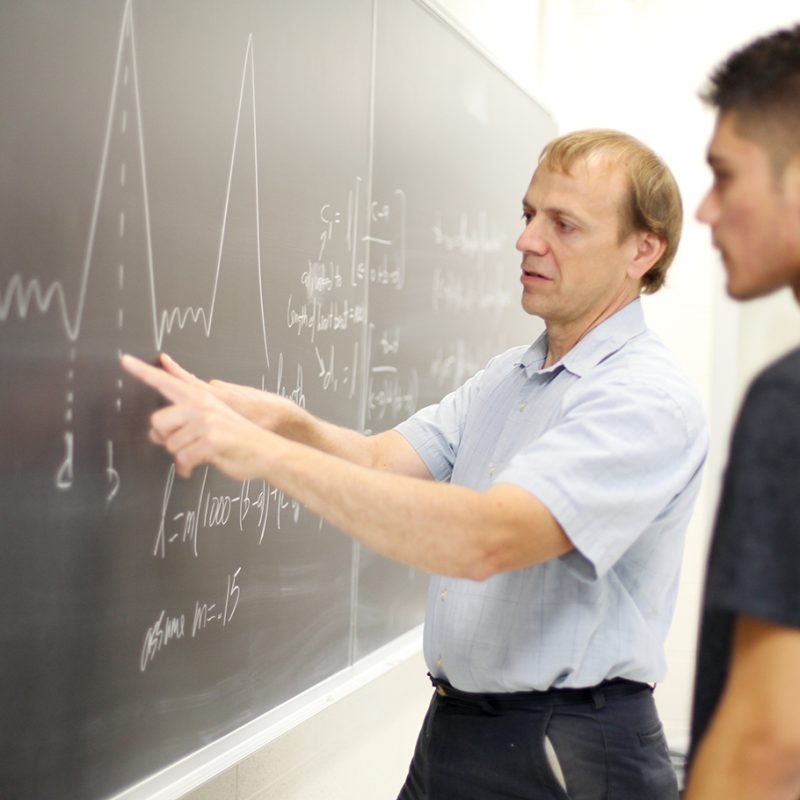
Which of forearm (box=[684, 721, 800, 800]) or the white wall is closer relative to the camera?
forearm (box=[684, 721, 800, 800])

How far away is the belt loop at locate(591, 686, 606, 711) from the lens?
5.30ft

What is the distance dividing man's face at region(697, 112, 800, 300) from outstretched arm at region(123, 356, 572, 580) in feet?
1.44

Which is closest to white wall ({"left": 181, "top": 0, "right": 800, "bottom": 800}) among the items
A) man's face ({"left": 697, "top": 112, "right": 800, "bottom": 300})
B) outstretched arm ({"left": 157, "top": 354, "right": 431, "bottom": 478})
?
outstretched arm ({"left": 157, "top": 354, "right": 431, "bottom": 478})

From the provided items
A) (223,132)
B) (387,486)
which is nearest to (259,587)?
(387,486)

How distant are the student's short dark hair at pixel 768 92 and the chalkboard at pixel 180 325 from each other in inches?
32.7

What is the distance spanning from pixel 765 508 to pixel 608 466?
0.50m

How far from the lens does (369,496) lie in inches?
51.7

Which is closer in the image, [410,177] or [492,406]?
[492,406]

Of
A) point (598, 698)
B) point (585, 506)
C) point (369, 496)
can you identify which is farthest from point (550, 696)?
point (369, 496)

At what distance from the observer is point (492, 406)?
6.02 ft

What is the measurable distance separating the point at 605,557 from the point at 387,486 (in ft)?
1.08

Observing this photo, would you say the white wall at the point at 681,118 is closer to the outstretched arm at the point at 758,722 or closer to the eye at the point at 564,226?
the eye at the point at 564,226

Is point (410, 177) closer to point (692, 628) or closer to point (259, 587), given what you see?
point (259, 587)

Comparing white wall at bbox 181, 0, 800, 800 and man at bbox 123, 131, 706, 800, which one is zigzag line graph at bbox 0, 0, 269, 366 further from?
white wall at bbox 181, 0, 800, 800
